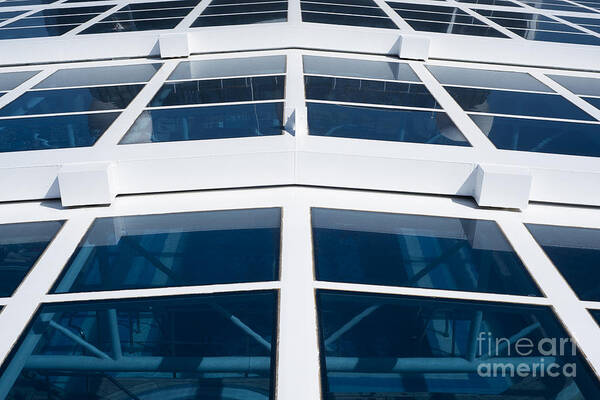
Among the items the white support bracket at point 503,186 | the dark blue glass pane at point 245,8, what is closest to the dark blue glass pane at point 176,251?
the white support bracket at point 503,186

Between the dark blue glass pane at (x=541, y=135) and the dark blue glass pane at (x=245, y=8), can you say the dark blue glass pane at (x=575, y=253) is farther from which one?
the dark blue glass pane at (x=245, y=8)

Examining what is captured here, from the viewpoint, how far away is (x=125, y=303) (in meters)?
5.31

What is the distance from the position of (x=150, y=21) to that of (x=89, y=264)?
11.3 metres

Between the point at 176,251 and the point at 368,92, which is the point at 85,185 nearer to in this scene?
the point at 176,251

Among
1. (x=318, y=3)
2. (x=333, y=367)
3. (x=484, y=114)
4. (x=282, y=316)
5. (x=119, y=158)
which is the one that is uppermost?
(x=318, y=3)

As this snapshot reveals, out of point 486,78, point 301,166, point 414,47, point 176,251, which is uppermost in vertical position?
point 414,47

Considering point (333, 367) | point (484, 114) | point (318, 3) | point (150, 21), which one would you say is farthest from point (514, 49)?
point (333, 367)

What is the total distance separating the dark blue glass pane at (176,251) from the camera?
564 cm

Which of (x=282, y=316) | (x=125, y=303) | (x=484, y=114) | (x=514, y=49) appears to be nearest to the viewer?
(x=282, y=316)

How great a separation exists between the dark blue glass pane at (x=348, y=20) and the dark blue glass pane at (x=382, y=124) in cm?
543

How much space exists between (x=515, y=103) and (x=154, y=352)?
8.16 m

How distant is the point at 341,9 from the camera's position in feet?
53.8

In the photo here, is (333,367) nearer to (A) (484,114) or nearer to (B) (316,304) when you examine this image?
(B) (316,304)

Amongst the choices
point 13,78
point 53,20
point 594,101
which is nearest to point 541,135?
point 594,101
